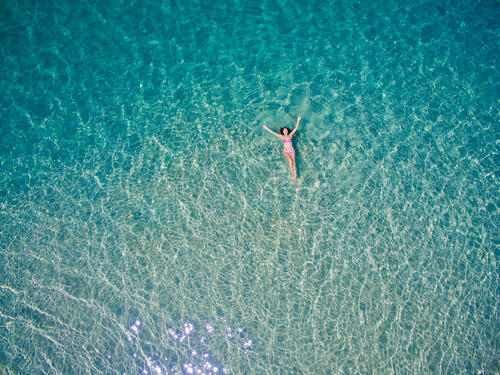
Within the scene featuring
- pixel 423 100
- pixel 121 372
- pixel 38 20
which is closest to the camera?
pixel 121 372

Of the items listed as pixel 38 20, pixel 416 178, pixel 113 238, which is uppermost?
pixel 38 20

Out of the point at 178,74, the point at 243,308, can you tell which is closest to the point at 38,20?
the point at 178,74

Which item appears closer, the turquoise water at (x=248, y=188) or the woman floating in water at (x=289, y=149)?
the turquoise water at (x=248, y=188)

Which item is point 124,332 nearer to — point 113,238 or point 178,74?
point 113,238

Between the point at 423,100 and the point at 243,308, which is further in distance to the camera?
the point at 423,100

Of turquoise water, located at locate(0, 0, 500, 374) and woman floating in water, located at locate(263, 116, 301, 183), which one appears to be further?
woman floating in water, located at locate(263, 116, 301, 183)

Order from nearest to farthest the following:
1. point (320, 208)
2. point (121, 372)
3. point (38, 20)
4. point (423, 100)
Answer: point (121, 372)
point (320, 208)
point (423, 100)
point (38, 20)

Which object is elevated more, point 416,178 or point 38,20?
point 38,20

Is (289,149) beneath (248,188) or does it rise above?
above
